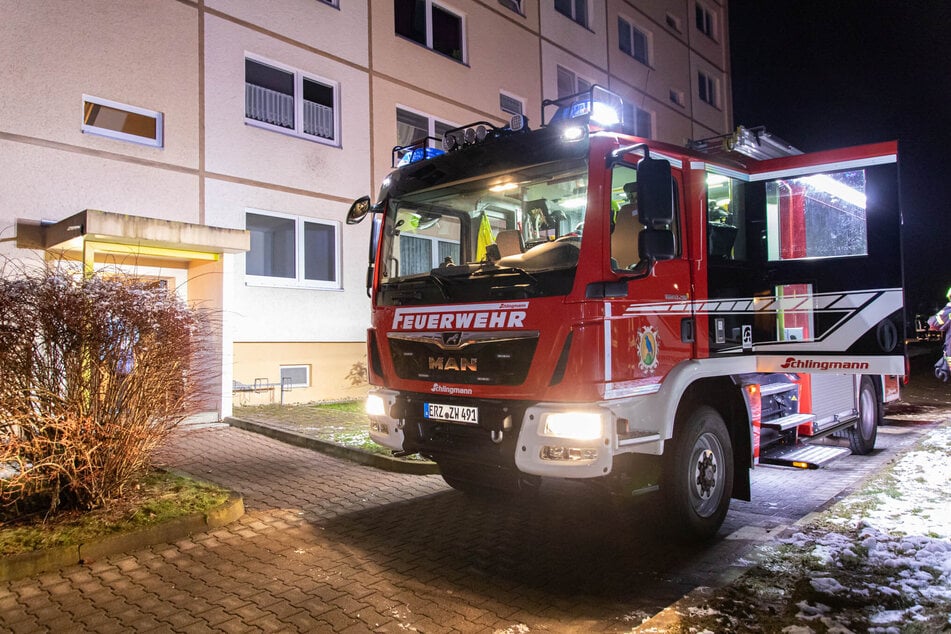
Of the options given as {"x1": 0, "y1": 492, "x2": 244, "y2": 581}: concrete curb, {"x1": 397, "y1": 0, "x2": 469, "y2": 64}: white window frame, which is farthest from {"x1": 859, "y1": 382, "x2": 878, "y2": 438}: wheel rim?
{"x1": 397, "y1": 0, "x2": 469, "y2": 64}: white window frame

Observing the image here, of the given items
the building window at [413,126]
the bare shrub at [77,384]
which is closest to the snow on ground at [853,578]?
the bare shrub at [77,384]

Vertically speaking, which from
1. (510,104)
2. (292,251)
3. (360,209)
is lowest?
(360,209)

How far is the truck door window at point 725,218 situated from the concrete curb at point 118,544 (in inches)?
176

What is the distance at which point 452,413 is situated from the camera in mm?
4582

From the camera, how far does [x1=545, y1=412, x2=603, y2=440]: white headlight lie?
3.89 metres

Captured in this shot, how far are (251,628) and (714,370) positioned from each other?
11.9 ft

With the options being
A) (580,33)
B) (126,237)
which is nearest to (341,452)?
(126,237)

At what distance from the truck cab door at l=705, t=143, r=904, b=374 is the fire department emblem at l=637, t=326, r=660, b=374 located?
31.3 inches

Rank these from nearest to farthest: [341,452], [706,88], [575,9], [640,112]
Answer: [341,452] → [575,9] → [640,112] → [706,88]

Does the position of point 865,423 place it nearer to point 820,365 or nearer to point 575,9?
point 820,365

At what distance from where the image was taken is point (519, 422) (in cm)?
422

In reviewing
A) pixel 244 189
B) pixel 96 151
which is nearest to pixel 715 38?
pixel 244 189

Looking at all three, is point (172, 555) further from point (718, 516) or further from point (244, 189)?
point (244, 189)

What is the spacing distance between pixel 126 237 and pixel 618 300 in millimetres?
7101
